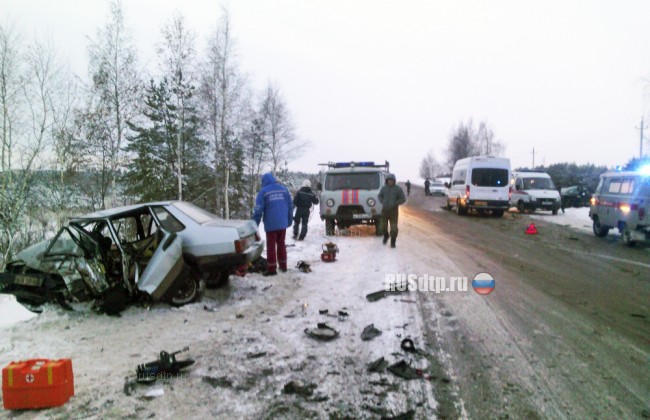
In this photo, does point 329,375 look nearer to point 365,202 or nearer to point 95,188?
point 365,202

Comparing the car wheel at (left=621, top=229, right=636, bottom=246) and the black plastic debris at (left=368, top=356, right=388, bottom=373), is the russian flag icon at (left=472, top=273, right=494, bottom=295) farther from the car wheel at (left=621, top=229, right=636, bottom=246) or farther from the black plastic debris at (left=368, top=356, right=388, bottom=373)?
the car wheel at (left=621, top=229, right=636, bottom=246)

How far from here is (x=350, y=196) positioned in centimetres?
1270

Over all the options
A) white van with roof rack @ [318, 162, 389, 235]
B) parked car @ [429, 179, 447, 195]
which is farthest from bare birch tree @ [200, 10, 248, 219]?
parked car @ [429, 179, 447, 195]

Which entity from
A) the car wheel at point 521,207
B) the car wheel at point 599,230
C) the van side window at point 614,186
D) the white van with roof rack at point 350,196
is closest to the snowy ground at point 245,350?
the white van with roof rack at point 350,196

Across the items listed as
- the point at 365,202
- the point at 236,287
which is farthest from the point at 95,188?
the point at 236,287

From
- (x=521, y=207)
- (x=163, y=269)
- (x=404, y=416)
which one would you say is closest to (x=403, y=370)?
(x=404, y=416)

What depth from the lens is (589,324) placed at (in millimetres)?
4656

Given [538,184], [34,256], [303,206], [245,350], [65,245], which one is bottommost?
[245,350]

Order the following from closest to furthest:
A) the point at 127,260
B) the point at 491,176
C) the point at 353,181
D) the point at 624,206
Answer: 1. the point at 127,260
2. the point at 624,206
3. the point at 353,181
4. the point at 491,176

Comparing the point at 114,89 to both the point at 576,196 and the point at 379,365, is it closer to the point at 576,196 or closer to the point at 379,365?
the point at 379,365

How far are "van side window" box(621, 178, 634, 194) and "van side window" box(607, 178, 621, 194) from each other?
0.22m

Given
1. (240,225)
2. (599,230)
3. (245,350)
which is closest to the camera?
(245,350)

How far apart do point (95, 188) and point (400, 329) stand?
16933 millimetres

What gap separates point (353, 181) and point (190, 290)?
26.8ft
